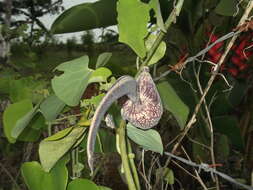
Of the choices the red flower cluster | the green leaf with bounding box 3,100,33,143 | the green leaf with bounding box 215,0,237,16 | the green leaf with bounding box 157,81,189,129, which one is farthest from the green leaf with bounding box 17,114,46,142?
the red flower cluster

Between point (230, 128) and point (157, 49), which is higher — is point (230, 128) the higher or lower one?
the lower one

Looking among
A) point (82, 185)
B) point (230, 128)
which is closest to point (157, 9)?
point (82, 185)

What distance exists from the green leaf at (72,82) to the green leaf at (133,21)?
0.03 meters

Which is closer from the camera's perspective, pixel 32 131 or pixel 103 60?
pixel 103 60

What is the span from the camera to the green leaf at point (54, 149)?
0.86 ft

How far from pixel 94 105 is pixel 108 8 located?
29cm

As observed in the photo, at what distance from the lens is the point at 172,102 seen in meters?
0.33

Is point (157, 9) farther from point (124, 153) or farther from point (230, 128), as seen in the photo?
point (230, 128)

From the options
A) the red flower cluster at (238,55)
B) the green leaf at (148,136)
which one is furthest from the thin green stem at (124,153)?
the red flower cluster at (238,55)

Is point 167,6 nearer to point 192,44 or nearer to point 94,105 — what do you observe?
point 192,44

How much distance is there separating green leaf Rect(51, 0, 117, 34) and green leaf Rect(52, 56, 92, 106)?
274mm

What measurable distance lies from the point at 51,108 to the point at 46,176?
0.28 feet

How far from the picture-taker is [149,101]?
234 mm

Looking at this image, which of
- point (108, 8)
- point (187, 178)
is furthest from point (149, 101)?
point (187, 178)
